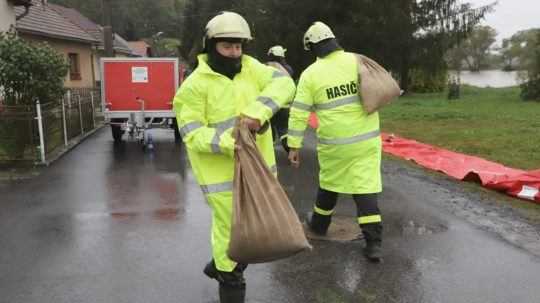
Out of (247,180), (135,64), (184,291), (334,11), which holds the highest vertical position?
(334,11)

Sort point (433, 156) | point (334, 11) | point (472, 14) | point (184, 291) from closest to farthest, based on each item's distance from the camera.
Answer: point (184, 291)
point (433, 156)
point (334, 11)
point (472, 14)

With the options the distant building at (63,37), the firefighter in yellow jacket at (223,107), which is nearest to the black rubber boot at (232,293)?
the firefighter in yellow jacket at (223,107)

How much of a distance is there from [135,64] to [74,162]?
9.79 ft

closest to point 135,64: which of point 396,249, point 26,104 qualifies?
point 26,104

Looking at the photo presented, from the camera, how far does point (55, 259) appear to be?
4.86 meters

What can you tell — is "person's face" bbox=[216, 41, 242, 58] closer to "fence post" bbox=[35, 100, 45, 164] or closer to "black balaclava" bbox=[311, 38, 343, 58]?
"black balaclava" bbox=[311, 38, 343, 58]

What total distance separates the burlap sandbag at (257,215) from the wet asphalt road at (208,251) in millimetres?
Result: 972

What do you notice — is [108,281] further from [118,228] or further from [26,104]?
[26,104]

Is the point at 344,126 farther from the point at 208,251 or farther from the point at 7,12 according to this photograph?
the point at 7,12

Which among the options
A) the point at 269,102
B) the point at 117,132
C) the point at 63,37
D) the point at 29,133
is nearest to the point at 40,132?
the point at 29,133

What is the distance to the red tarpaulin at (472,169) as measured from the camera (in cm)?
686

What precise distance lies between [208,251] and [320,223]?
1103mm

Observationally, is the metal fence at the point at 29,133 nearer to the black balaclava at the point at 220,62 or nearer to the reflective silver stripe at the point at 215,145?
the black balaclava at the point at 220,62

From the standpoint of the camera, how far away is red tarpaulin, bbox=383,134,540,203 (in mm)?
6863
